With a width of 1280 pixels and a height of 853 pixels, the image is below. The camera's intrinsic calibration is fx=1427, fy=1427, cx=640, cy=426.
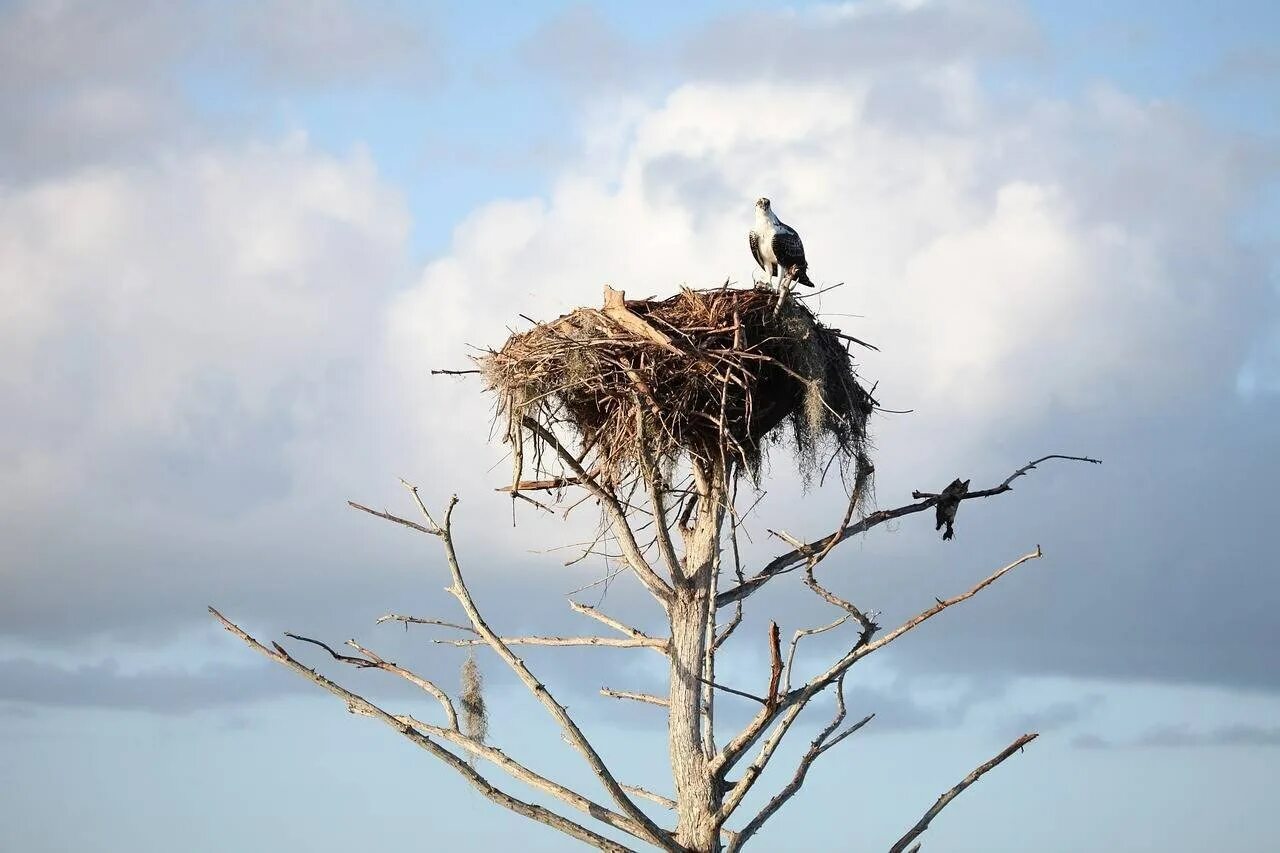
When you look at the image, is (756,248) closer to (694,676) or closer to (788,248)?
(788,248)

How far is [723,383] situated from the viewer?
7809 mm

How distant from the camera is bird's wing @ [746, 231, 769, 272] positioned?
9.80 m

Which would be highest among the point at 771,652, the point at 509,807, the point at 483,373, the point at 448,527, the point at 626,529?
the point at 483,373

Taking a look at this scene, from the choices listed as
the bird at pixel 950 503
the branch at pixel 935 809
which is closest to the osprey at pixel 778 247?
the bird at pixel 950 503

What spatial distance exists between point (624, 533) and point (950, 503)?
2013mm

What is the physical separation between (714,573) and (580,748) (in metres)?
1.34

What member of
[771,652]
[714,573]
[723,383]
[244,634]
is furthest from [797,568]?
[244,634]

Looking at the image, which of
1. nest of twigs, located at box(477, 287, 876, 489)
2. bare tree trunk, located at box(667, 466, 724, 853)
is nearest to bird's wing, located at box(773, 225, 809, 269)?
nest of twigs, located at box(477, 287, 876, 489)

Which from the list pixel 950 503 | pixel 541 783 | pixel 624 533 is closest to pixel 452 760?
pixel 541 783

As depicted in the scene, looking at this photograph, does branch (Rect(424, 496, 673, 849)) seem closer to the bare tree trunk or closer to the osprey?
the bare tree trunk

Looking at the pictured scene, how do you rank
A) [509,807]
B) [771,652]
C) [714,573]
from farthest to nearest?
[714,573]
[509,807]
[771,652]

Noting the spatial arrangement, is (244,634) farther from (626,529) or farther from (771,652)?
(771,652)

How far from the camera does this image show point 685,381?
312 inches

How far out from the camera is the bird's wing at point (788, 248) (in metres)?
9.64
